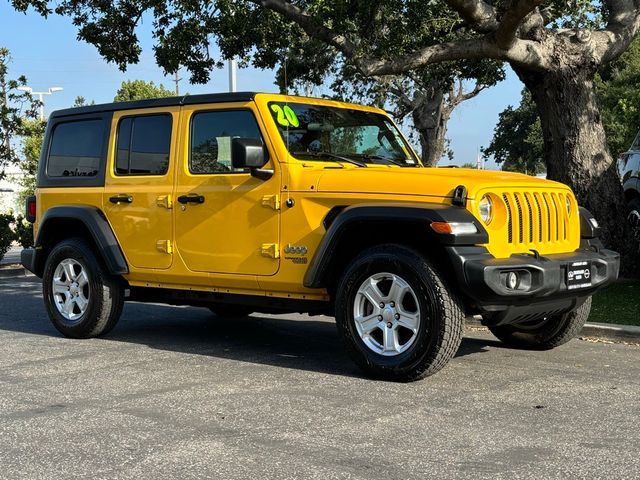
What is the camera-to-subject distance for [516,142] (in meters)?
71.1

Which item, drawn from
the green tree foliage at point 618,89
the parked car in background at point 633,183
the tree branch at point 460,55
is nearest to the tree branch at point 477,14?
the tree branch at point 460,55

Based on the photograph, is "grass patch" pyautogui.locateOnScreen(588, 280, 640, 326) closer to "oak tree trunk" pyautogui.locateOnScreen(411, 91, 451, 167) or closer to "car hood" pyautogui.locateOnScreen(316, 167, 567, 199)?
"car hood" pyautogui.locateOnScreen(316, 167, 567, 199)

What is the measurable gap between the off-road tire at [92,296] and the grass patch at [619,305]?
181 inches

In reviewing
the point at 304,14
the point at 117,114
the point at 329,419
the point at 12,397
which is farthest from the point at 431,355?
the point at 304,14

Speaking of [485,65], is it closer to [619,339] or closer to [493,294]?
[619,339]

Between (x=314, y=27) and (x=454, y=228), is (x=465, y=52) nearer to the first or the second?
(x=314, y=27)

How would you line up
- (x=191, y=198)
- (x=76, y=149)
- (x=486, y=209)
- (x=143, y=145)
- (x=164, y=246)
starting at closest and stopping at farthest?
(x=486, y=209) → (x=191, y=198) → (x=164, y=246) → (x=143, y=145) → (x=76, y=149)

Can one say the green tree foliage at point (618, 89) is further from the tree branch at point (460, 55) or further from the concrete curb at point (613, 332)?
the concrete curb at point (613, 332)

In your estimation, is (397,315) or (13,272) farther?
(13,272)

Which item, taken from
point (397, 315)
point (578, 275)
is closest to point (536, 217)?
point (578, 275)

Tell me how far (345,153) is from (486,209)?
1.64 m

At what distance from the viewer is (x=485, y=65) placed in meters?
14.7

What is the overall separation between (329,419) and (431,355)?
3.38 ft

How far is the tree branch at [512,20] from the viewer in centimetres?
942
